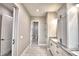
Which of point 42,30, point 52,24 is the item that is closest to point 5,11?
point 52,24

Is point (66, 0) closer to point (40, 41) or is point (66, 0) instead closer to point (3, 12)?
point (3, 12)

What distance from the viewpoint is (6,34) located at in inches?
173

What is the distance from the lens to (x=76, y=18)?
Result: 231 centimetres

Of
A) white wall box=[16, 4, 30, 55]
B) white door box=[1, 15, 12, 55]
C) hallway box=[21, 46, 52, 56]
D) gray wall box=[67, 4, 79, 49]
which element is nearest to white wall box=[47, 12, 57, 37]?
hallway box=[21, 46, 52, 56]

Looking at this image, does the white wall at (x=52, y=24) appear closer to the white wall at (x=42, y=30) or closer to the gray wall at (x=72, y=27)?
the white wall at (x=42, y=30)

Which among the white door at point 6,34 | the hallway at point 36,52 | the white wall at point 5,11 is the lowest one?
the hallway at point 36,52

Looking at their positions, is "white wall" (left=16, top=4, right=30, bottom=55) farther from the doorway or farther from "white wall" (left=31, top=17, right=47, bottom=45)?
"white wall" (left=31, top=17, right=47, bottom=45)

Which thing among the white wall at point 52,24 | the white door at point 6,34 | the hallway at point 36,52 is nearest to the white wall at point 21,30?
the hallway at point 36,52

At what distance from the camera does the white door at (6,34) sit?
4047 millimetres

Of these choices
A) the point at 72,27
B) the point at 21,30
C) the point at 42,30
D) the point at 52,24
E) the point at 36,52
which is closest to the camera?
the point at 72,27

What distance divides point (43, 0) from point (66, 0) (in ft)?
1.19

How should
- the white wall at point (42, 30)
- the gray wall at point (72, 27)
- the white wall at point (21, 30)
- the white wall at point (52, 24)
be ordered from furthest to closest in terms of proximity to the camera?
the white wall at point (42, 30) < the white wall at point (52, 24) < the white wall at point (21, 30) < the gray wall at point (72, 27)

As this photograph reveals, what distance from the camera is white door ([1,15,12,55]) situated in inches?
159

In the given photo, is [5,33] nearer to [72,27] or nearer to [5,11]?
[5,11]
